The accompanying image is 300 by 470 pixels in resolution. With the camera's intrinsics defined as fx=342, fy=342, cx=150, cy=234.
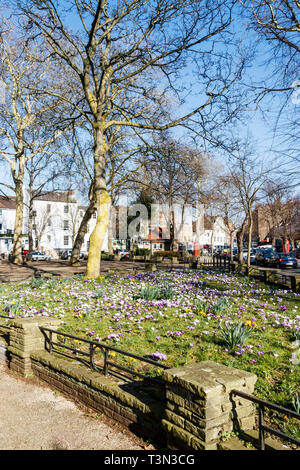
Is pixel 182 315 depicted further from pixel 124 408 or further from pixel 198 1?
pixel 198 1

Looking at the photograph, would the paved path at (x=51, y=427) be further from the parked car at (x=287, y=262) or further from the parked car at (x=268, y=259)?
the parked car at (x=268, y=259)

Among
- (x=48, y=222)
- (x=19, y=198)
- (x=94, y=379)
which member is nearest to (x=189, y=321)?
(x=94, y=379)

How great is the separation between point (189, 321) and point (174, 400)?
405 cm

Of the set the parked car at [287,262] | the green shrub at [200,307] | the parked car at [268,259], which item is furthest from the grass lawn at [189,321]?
the parked car at [268,259]

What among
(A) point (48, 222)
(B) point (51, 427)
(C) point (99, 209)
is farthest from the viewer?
(A) point (48, 222)

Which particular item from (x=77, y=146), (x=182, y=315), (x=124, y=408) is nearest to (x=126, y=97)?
(x=77, y=146)

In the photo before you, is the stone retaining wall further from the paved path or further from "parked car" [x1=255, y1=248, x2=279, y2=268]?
"parked car" [x1=255, y1=248, x2=279, y2=268]

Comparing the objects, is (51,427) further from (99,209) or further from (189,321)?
(99,209)

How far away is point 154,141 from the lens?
18.1 metres

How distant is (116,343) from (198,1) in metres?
12.2

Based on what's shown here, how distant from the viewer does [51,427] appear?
4332 mm

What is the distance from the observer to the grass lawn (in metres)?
Answer: 5.18

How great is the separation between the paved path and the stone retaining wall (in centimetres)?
17
